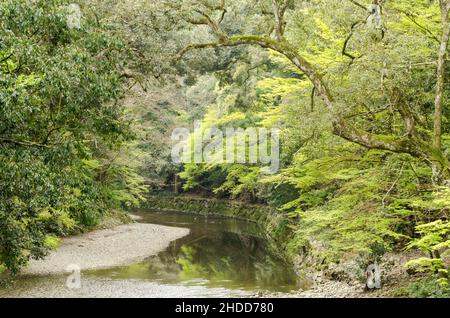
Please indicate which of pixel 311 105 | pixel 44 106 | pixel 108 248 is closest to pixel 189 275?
pixel 108 248

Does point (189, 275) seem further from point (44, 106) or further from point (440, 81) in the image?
point (440, 81)

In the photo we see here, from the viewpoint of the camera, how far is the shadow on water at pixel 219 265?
15672mm

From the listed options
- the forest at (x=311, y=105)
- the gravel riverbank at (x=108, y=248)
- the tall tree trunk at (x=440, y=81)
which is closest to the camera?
the forest at (x=311, y=105)

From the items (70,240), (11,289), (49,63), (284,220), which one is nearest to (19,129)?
(49,63)

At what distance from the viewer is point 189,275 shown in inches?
659

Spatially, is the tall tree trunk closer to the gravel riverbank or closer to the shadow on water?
the shadow on water

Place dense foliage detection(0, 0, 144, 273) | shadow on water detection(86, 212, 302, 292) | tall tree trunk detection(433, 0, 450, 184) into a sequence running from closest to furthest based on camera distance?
dense foliage detection(0, 0, 144, 273) < tall tree trunk detection(433, 0, 450, 184) < shadow on water detection(86, 212, 302, 292)

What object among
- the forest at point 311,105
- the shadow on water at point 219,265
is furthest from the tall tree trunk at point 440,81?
the shadow on water at point 219,265

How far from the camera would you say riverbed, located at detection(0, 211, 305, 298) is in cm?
1351

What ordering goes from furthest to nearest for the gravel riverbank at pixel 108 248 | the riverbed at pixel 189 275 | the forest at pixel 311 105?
1. the gravel riverbank at pixel 108 248
2. the riverbed at pixel 189 275
3. the forest at pixel 311 105

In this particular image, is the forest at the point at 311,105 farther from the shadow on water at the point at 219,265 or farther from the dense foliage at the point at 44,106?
the shadow on water at the point at 219,265

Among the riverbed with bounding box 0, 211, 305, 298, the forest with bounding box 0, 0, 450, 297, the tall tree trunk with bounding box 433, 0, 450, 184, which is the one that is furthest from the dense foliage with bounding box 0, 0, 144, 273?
the tall tree trunk with bounding box 433, 0, 450, 184

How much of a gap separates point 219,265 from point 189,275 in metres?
2.50

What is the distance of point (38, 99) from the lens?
9.63m
